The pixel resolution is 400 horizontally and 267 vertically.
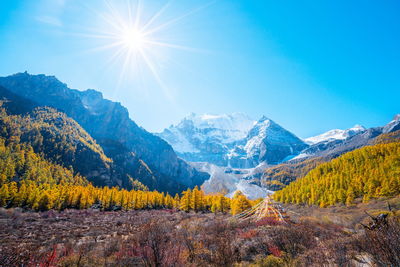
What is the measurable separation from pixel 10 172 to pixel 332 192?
363 feet

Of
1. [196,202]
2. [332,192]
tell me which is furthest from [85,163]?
[332,192]

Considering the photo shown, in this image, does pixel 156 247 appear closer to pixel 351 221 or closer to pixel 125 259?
pixel 125 259

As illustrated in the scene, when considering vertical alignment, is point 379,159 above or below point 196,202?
above

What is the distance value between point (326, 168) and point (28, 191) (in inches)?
4331

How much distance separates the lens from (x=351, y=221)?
21891mm

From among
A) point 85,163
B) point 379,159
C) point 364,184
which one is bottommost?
point 364,184

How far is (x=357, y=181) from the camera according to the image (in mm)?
53375

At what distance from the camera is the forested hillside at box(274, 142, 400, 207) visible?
1814 inches

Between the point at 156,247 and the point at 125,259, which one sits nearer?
the point at 156,247

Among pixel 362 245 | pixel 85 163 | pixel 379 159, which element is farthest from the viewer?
pixel 85 163

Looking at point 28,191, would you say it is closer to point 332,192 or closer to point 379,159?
point 332,192

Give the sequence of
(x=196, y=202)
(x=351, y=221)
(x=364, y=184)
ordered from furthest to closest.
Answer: (x=196, y=202), (x=364, y=184), (x=351, y=221)

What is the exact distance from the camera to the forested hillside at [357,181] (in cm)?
4609

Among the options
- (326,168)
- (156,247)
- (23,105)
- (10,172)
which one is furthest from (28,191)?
(23,105)
